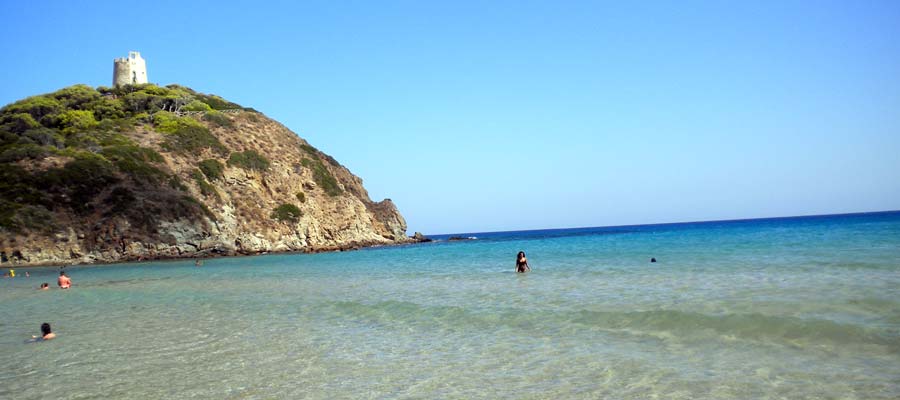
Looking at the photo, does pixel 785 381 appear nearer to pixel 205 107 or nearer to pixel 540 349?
pixel 540 349

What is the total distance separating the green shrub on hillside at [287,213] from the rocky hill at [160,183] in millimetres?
146

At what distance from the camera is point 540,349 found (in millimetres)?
11039

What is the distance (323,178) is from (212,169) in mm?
19147

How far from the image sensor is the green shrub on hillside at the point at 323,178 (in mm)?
86750

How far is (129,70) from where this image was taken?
328ft

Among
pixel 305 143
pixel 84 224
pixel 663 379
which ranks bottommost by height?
pixel 663 379

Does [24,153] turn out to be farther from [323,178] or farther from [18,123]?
[323,178]

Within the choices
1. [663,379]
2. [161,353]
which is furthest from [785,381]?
[161,353]

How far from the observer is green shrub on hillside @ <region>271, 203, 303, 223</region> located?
74.9 meters

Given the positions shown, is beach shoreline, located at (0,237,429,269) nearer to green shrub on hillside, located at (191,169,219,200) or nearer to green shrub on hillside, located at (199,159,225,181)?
green shrub on hillside, located at (191,169,219,200)

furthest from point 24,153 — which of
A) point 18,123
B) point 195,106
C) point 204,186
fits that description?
point 195,106

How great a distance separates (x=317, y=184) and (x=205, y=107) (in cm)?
2186

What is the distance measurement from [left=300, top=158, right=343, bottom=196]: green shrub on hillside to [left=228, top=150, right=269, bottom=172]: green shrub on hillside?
777 centimetres

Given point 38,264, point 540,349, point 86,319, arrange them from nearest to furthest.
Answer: point 540,349, point 86,319, point 38,264
